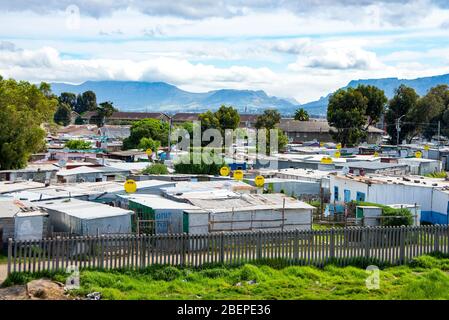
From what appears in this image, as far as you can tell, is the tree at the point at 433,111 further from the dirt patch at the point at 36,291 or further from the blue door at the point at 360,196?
the dirt patch at the point at 36,291

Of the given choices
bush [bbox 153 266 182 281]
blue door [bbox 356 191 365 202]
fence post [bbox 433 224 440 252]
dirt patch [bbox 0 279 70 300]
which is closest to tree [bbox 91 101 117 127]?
blue door [bbox 356 191 365 202]

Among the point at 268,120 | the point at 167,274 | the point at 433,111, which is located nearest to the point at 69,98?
the point at 268,120

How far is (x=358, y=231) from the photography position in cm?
1608

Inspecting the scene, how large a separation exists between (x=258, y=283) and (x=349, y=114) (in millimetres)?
49095

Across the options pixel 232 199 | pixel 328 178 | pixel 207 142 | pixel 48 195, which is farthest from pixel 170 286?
pixel 207 142

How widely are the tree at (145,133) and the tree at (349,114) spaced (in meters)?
16.2

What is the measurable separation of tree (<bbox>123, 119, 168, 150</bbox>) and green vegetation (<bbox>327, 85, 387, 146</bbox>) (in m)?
16.2

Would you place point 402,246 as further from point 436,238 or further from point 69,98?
point 69,98

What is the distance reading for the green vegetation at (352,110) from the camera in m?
61.5

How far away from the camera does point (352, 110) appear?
2409 inches

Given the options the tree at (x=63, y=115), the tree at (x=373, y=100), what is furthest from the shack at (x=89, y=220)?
the tree at (x=63, y=115)

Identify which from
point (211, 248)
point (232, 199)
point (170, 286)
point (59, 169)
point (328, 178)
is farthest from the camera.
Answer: point (59, 169)

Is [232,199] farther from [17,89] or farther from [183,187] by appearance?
[17,89]

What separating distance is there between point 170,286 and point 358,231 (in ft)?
17.3
